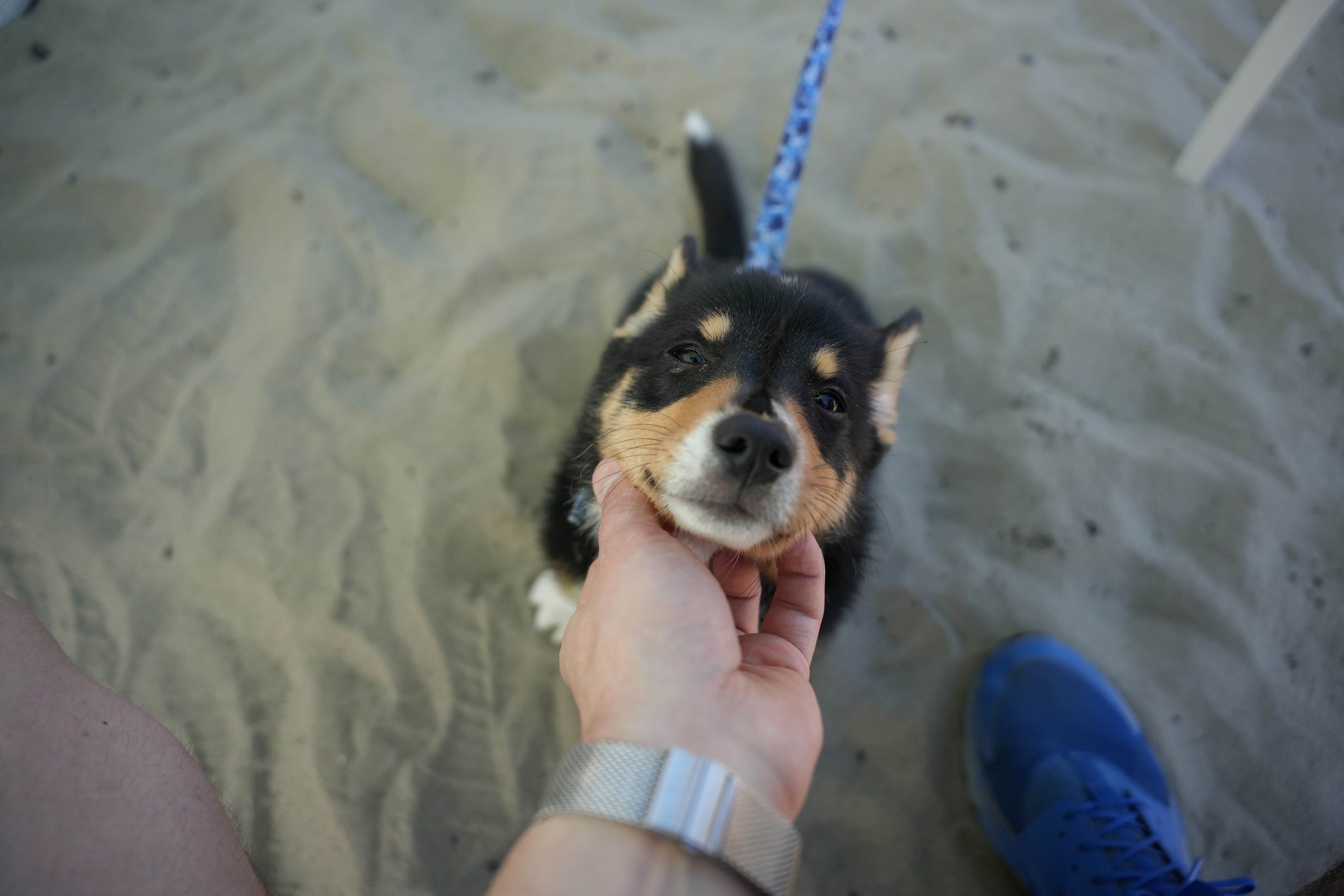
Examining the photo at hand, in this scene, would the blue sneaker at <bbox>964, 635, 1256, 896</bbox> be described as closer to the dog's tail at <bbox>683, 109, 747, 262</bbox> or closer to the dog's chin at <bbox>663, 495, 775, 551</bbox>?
the dog's chin at <bbox>663, 495, 775, 551</bbox>

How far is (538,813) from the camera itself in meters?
1.13

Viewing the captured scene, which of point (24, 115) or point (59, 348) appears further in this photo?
point (24, 115)

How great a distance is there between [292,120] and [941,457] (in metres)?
3.31

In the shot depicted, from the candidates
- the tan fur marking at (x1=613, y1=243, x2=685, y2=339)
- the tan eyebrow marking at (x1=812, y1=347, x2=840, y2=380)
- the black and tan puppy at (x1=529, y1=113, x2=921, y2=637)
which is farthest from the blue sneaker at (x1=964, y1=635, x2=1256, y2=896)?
the tan fur marking at (x1=613, y1=243, x2=685, y2=339)

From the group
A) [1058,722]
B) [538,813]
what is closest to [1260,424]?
[1058,722]

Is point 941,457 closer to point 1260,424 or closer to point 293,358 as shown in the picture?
point 1260,424

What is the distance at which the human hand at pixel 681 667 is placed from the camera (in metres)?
1.15

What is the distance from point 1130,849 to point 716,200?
2.82 meters

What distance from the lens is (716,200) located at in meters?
3.00

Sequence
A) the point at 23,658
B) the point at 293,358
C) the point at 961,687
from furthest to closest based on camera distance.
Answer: the point at 293,358
the point at 961,687
the point at 23,658

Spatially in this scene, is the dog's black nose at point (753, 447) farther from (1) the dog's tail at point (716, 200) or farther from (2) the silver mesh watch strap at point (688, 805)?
(1) the dog's tail at point (716, 200)

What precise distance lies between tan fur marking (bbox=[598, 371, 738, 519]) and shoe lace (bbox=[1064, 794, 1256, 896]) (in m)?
1.74

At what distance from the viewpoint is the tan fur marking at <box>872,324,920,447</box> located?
207 cm

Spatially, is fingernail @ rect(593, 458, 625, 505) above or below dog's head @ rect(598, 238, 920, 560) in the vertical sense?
below
